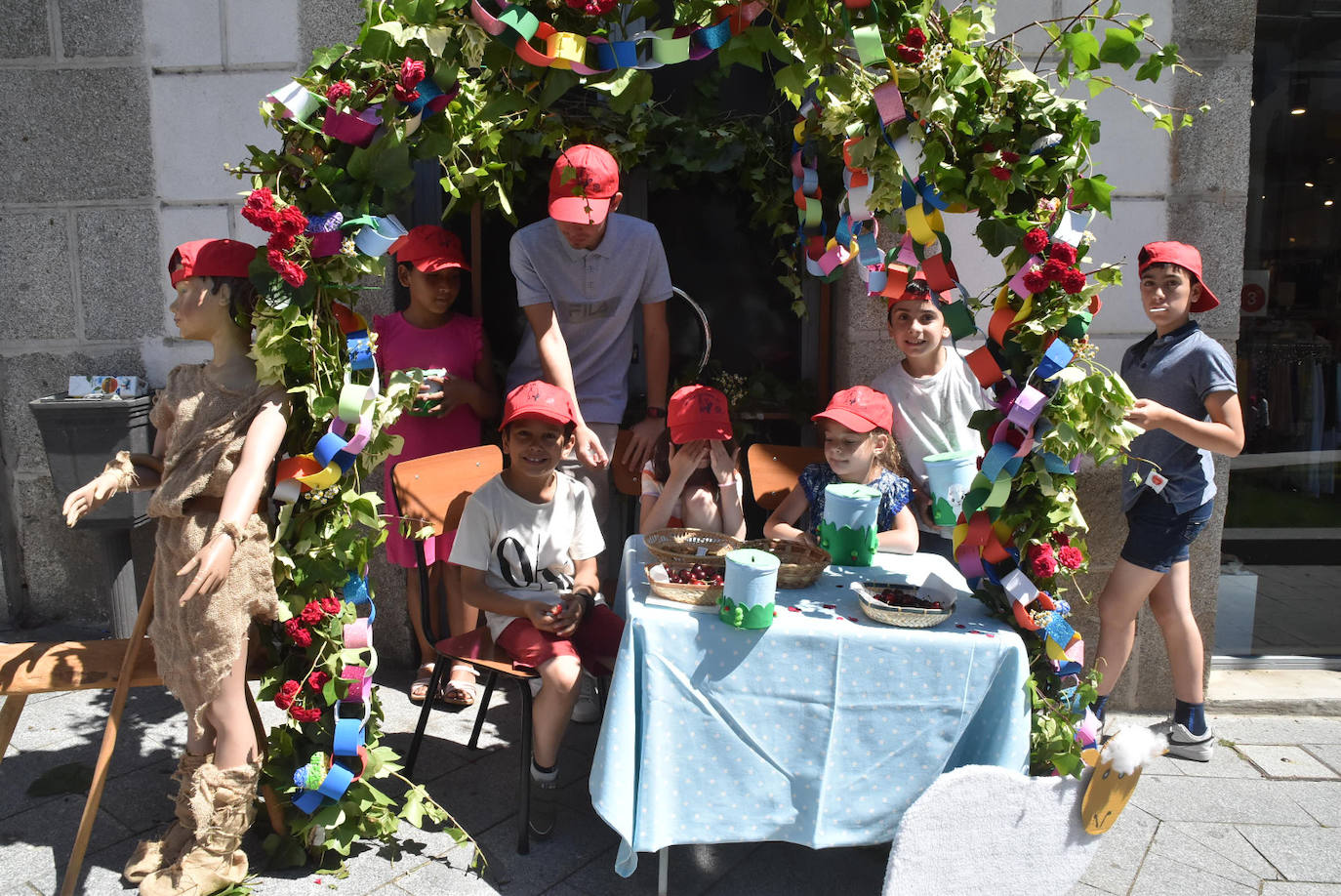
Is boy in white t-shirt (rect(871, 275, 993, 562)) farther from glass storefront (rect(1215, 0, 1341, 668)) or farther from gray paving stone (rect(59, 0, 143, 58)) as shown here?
gray paving stone (rect(59, 0, 143, 58))

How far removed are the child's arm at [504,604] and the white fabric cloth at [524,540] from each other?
39 millimetres

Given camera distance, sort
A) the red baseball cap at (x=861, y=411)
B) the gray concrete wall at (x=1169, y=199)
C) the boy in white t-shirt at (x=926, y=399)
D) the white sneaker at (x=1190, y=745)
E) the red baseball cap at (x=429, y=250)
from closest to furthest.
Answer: the red baseball cap at (x=861, y=411), the boy in white t-shirt at (x=926, y=399), the white sneaker at (x=1190, y=745), the red baseball cap at (x=429, y=250), the gray concrete wall at (x=1169, y=199)

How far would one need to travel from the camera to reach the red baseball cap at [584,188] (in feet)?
11.5

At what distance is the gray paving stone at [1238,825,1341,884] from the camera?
10.00 ft

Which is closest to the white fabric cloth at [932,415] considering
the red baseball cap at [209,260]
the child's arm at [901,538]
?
the child's arm at [901,538]

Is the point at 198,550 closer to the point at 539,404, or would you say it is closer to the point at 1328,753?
the point at 539,404

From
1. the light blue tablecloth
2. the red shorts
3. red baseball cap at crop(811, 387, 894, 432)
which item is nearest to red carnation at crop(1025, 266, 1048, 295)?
red baseball cap at crop(811, 387, 894, 432)

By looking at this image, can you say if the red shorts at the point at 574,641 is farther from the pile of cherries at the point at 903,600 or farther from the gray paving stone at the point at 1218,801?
the gray paving stone at the point at 1218,801

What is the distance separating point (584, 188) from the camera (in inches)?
138

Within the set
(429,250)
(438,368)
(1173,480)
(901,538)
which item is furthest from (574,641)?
(1173,480)

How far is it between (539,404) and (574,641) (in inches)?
31.5

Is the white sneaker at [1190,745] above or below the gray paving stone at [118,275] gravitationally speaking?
below

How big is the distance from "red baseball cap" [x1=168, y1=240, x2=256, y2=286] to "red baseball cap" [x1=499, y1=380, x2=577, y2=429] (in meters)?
0.90

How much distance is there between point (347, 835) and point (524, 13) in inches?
92.7
